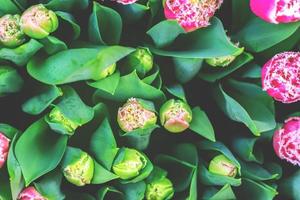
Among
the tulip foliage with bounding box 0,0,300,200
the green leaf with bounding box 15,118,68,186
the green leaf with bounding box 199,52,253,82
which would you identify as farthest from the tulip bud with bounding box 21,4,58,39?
the green leaf with bounding box 199,52,253,82

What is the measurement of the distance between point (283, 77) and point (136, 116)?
0.59 feet

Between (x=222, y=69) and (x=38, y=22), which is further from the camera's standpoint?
(x=222, y=69)

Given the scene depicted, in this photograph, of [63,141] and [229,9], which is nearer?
[63,141]

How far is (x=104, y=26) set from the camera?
78cm

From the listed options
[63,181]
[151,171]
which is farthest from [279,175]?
[63,181]

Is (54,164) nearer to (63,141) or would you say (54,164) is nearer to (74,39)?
(63,141)

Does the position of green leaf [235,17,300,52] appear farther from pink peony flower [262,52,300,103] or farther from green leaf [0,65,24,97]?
green leaf [0,65,24,97]

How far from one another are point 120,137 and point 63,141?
70 mm

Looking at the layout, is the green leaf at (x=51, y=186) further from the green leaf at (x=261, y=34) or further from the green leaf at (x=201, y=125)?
the green leaf at (x=261, y=34)

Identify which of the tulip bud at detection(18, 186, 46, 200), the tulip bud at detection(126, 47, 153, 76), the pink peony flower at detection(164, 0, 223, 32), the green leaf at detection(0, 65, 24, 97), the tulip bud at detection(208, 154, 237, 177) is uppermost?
the pink peony flower at detection(164, 0, 223, 32)

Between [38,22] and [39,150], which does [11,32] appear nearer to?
[38,22]

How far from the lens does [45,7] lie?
2.43ft

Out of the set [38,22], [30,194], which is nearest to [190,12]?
[38,22]

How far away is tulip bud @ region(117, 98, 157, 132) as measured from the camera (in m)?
0.71
